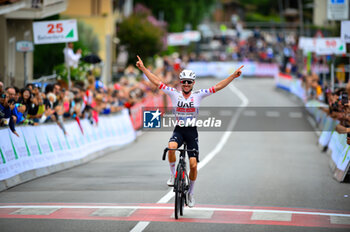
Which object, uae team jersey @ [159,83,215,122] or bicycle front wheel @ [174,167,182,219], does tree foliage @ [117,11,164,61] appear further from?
bicycle front wheel @ [174,167,182,219]

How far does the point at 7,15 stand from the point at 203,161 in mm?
9818

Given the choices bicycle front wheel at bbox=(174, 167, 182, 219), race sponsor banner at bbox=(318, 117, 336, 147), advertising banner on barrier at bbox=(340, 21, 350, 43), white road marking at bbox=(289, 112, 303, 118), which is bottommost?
white road marking at bbox=(289, 112, 303, 118)

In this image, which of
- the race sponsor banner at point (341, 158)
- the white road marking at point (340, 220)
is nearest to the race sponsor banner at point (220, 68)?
the race sponsor banner at point (341, 158)

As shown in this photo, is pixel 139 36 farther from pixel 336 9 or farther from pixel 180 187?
pixel 180 187

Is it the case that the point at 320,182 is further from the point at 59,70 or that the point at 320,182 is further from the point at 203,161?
the point at 59,70

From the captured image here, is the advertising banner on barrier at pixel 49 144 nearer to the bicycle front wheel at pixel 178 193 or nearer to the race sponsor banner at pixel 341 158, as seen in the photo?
the bicycle front wheel at pixel 178 193

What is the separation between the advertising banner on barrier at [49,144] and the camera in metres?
14.5

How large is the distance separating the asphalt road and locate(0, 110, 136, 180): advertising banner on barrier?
0.45 m

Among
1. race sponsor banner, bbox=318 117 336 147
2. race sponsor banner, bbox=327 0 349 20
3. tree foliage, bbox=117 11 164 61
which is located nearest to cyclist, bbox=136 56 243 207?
race sponsor banner, bbox=318 117 336 147

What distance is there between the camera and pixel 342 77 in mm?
35938

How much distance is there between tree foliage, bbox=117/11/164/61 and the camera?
51188mm

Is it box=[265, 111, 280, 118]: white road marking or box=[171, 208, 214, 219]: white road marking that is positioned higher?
box=[171, 208, 214, 219]: white road marking

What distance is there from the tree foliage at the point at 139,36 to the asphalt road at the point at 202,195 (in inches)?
1062

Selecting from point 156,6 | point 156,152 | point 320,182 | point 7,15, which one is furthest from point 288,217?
point 156,6
